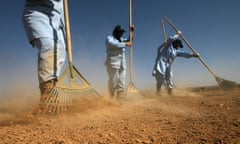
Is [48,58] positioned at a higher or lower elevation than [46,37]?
lower

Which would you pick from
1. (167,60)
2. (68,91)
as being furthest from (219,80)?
(68,91)

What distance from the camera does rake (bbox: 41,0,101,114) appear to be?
2154 mm

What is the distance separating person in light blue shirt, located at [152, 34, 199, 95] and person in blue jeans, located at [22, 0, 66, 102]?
3895mm

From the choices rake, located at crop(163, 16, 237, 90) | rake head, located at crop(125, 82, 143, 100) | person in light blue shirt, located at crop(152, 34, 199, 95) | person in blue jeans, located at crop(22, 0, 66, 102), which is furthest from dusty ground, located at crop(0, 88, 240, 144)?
rake, located at crop(163, 16, 237, 90)

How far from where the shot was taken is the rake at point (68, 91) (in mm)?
2154

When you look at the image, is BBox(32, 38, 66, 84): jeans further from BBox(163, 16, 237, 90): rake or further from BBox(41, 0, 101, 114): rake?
BBox(163, 16, 237, 90): rake

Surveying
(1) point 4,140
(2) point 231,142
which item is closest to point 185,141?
(2) point 231,142

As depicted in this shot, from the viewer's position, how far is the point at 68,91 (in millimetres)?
2393

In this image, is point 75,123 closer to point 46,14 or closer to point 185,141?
point 185,141

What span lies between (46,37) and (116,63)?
2.30 metres

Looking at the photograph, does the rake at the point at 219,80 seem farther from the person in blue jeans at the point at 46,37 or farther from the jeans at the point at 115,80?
the person in blue jeans at the point at 46,37

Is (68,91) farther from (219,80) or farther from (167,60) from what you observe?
(219,80)

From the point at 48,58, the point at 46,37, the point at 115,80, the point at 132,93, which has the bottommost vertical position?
the point at 132,93

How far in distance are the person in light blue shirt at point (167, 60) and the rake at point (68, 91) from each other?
12.6 ft
